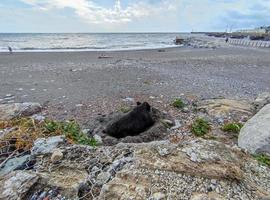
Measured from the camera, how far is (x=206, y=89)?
8.95 m

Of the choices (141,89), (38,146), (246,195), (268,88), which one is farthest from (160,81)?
(246,195)

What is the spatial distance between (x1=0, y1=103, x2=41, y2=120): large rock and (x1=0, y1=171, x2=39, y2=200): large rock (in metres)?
2.96

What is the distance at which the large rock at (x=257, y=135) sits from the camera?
376 centimetres

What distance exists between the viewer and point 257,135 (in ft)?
13.1

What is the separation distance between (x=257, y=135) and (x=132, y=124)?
7.20 feet

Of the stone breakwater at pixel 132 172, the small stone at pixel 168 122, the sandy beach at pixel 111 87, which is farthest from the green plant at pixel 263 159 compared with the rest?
the sandy beach at pixel 111 87

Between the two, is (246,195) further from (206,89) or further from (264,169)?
(206,89)

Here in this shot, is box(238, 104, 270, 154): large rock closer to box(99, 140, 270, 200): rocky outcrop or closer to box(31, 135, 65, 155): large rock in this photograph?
box(99, 140, 270, 200): rocky outcrop

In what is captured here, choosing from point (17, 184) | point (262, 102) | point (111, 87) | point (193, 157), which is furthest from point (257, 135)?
point (111, 87)

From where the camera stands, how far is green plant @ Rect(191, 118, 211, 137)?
5.09 m

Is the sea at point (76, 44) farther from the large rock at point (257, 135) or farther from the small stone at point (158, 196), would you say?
the small stone at point (158, 196)

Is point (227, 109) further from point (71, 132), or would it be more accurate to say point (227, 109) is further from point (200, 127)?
point (71, 132)

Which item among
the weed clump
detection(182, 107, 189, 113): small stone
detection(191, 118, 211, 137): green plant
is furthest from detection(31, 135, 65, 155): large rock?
detection(182, 107, 189, 113): small stone

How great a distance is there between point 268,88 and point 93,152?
8.41m
